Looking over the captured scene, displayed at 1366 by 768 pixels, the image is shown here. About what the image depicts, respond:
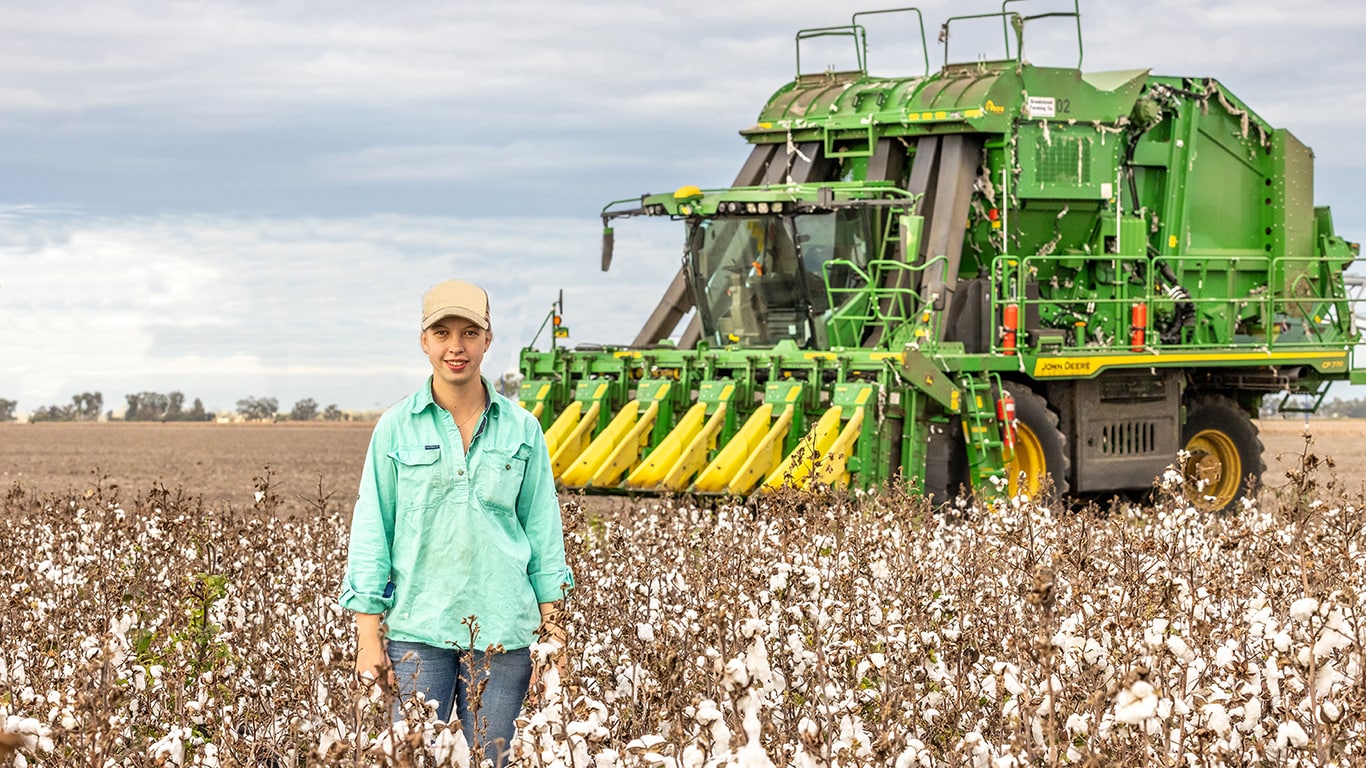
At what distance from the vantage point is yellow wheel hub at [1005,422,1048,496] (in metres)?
14.4

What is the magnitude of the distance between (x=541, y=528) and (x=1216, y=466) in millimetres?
13075

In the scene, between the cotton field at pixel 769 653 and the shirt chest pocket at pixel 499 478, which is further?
the shirt chest pocket at pixel 499 478

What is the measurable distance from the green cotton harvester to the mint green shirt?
24.5 feet

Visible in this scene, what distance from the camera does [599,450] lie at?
14188mm

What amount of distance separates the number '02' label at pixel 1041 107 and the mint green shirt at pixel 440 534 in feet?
38.3

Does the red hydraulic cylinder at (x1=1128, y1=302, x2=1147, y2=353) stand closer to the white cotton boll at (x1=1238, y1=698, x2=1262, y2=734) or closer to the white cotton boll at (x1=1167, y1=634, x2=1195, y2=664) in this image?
the white cotton boll at (x1=1238, y1=698, x2=1262, y2=734)

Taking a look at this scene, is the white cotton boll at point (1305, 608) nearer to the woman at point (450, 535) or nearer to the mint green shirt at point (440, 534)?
the woman at point (450, 535)

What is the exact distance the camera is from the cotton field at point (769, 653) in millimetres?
4176

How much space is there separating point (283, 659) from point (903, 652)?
2.23 m

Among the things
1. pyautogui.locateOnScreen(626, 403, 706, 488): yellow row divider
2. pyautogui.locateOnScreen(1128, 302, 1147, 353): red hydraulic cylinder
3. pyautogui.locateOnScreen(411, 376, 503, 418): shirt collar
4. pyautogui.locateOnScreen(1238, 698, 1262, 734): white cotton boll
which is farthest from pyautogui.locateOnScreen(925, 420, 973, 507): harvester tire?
pyautogui.locateOnScreen(411, 376, 503, 418): shirt collar

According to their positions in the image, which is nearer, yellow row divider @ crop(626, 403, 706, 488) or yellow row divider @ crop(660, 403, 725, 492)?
yellow row divider @ crop(660, 403, 725, 492)

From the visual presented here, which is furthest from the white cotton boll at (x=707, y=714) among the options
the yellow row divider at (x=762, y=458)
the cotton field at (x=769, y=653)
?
the yellow row divider at (x=762, y=458)

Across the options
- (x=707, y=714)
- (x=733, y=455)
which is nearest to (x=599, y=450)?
(x=733, y=455)

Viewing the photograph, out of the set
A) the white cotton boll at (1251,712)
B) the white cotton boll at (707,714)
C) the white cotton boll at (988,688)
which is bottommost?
the white cotton boll at (988,688)
